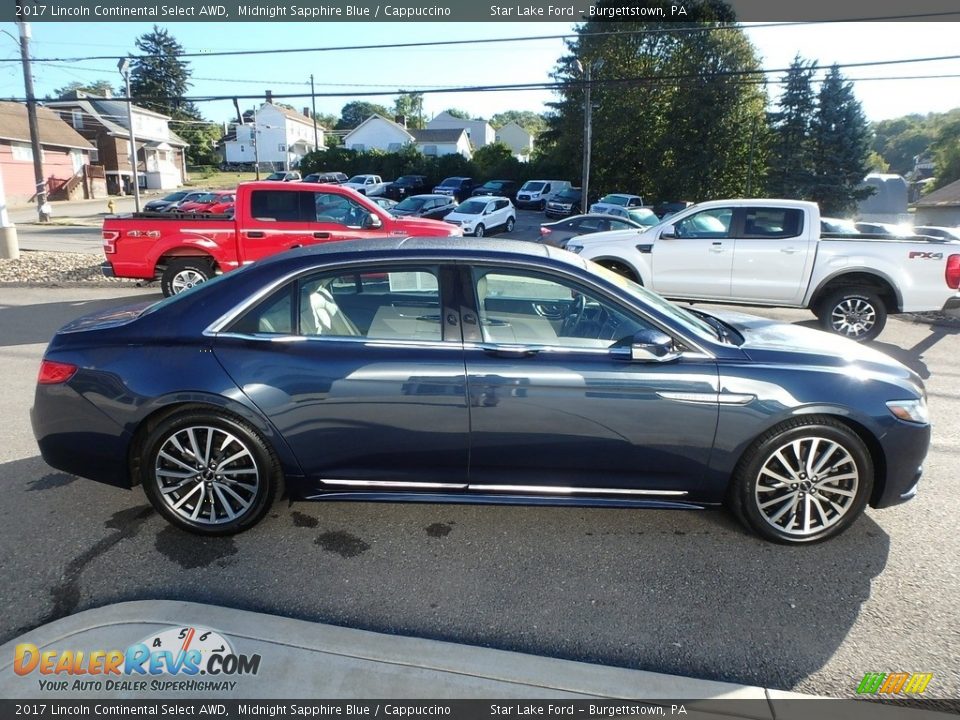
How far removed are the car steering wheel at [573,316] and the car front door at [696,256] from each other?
19.6 ft

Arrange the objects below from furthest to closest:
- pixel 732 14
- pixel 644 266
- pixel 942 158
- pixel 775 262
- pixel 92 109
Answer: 1. pixel 942 158
2. pixel 92 109
3. pixel 732 14
4. pixel 644 266
5. pixel 775 262

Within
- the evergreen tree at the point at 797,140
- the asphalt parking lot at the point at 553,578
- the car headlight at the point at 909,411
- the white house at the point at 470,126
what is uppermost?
the white house at the point at 470,126

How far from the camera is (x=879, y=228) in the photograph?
9422mm

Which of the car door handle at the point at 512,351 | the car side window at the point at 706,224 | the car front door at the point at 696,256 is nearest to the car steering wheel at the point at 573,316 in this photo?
the car door handle at the point at 512,351

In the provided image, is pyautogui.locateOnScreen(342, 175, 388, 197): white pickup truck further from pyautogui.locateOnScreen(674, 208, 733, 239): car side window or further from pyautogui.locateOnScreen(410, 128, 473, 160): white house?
pyautogui.locateOnScreen(674, 208, 733, 239): car side window

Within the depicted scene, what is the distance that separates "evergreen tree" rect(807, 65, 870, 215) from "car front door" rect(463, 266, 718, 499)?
3598 cm

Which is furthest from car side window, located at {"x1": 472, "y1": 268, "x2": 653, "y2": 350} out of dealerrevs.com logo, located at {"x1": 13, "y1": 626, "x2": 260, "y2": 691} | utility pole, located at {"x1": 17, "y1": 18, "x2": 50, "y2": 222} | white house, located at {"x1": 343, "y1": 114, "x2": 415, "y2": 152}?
white house, located at {"x1": 343, "y1": 114, "x2": 415, "y2": 152}

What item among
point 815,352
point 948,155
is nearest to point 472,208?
point 815,352

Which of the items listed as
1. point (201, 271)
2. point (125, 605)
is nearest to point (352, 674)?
point (125, 605)

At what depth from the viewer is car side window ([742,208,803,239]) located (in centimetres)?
836

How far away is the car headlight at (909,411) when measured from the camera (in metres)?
3.19

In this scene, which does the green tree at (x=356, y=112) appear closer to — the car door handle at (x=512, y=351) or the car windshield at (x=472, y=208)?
the car windshield at (x=472, y=208)

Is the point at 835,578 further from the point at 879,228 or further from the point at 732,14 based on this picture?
the point at 732,14

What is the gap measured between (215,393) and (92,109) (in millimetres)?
64036
